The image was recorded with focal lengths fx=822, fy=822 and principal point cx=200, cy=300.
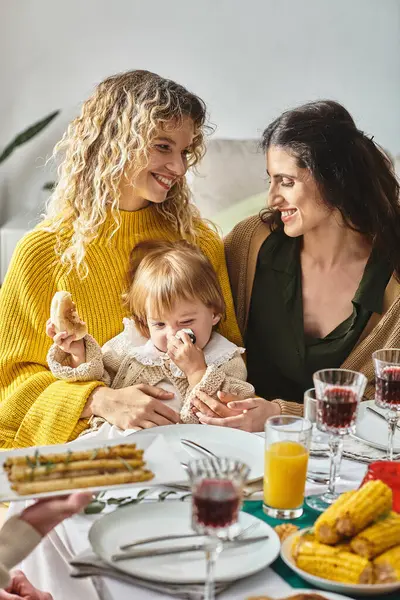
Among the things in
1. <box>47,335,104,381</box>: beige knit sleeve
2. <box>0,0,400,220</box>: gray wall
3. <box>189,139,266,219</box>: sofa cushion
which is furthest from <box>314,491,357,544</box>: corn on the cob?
<box>0,0,400,220</box>: gray wall

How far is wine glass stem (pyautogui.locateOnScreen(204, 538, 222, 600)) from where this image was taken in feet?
3.30

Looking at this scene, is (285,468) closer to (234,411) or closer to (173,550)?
(173,550)

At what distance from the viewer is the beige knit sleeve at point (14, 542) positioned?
1111 mm

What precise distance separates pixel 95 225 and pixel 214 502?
4.76 ft

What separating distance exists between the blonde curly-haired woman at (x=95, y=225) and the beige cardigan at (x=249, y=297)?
7.3 inches

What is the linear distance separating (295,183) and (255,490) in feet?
3.87

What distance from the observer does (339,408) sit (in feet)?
4.46

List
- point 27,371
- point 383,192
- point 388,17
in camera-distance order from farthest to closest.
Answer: point 388,17 < point 383,192 < point 27,371

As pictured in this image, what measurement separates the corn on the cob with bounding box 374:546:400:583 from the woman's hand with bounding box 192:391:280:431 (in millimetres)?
773

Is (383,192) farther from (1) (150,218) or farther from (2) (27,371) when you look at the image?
(2) (27,371)

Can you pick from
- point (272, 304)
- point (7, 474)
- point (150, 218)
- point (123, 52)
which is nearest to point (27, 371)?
point (150, 218)

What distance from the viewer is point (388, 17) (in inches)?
164

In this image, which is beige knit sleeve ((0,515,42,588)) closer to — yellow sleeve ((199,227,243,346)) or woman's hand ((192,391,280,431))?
woman's hand ((192,391,280,431))

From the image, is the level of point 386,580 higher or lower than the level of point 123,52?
→ lower
